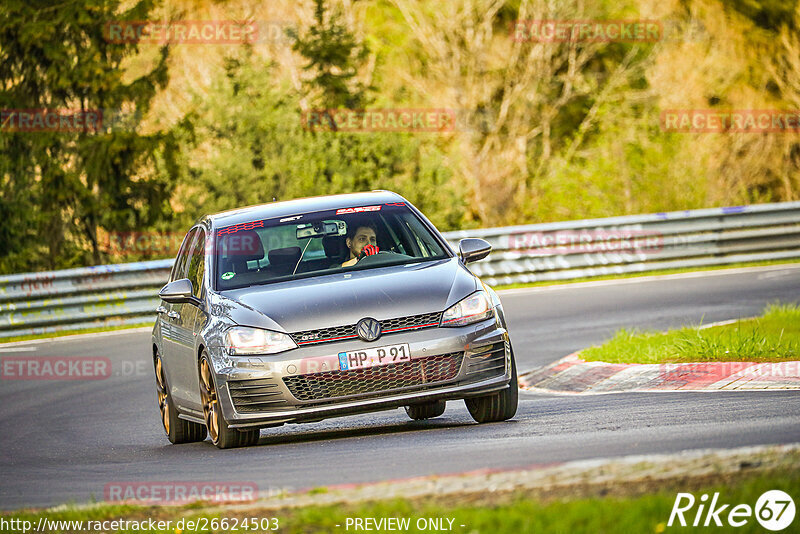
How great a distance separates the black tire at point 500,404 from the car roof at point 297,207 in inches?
74.2

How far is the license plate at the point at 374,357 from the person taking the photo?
8.53m

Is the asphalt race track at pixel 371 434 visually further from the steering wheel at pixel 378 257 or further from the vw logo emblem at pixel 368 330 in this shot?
the steering wheel at pixel 378 257

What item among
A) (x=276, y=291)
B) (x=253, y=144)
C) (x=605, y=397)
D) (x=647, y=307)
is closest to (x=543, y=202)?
(x=253, y=144)

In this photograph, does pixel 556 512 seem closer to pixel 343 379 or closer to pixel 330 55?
pixel 343 379

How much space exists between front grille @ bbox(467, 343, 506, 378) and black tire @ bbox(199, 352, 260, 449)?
1.55 metres

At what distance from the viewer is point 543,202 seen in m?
34.8

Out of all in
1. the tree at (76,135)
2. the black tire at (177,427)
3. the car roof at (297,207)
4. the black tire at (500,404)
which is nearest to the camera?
the black tire at (500,404)

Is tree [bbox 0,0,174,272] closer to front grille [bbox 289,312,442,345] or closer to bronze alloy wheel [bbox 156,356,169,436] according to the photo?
bronze alloy wheel [bbox 156,356,169,436]

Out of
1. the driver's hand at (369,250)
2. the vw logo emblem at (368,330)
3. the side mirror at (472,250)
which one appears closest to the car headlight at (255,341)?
the vw logo emblem at (368,330)

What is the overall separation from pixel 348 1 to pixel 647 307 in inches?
1075

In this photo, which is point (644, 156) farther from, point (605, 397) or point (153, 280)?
point (605, 397)

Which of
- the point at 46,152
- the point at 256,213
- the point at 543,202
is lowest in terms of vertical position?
the point at 543,202

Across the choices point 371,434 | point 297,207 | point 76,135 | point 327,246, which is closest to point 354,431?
point 371,434

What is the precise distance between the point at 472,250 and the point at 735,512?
16.3 feet
